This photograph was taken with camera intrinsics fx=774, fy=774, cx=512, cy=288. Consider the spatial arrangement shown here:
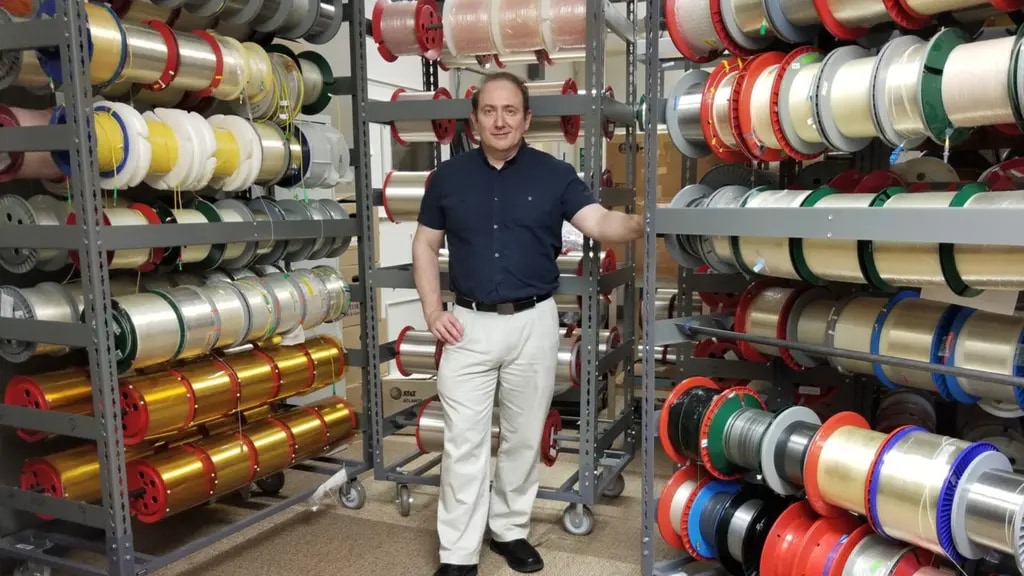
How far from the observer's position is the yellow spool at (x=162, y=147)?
2531 mm

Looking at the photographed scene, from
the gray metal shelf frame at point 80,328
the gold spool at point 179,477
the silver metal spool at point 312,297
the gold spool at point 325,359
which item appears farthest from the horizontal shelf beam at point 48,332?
the gold spool at point 325,359

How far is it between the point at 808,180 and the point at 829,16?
2.93 ft

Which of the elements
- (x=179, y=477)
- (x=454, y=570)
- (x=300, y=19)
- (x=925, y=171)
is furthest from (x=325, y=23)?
(x=925, y=171)

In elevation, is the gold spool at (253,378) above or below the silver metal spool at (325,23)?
below

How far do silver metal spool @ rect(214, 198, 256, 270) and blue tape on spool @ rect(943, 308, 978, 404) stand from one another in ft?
7.65

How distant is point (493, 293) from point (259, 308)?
3.02ft

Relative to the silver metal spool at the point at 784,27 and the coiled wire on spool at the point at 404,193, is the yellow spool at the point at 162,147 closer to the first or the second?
the coiled wire on spool at the point at 404,193

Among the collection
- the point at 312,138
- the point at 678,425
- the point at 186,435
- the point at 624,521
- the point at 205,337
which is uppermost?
the point at 312,138

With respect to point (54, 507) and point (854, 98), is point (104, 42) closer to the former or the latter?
point (54, 507)

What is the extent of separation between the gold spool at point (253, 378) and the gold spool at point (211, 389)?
5cm

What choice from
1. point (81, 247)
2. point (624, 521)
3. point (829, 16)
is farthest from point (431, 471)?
point (829, 16)

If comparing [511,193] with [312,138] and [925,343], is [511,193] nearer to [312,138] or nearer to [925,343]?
[312,138]

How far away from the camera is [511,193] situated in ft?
9.05

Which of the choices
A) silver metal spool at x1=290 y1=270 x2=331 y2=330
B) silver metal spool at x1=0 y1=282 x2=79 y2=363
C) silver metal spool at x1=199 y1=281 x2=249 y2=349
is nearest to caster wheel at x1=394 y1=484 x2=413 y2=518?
silver metal spool at x1=290 y1=270 x2=331 y2=330
